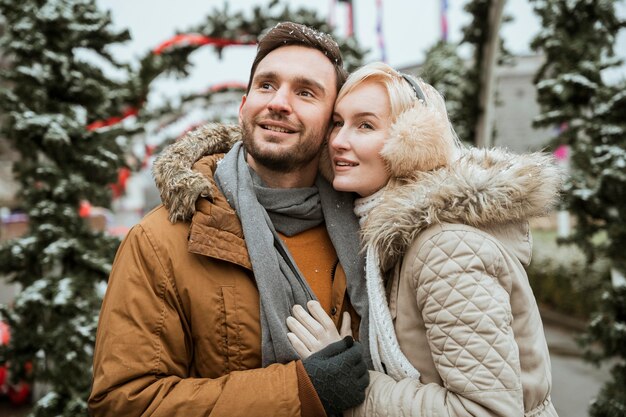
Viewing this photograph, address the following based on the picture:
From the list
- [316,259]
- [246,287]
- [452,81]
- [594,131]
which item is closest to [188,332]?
[246,287]

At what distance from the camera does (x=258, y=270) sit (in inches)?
80.4

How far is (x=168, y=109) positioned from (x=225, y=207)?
9.16 feet

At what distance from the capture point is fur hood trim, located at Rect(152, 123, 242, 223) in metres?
2.07

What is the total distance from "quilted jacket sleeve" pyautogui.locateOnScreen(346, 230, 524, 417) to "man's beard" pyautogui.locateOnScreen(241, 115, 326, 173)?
787mm

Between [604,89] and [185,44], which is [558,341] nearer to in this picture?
[604,89]

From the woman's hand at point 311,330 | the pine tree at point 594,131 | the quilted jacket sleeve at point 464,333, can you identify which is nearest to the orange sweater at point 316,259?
the woman's hand at point 311,330

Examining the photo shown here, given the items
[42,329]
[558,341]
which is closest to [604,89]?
[42,329]

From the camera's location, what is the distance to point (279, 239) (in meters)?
2.25

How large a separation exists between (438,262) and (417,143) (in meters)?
0.53

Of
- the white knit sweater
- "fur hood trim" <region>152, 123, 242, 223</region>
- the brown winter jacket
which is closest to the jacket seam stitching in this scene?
the brown winter jacket

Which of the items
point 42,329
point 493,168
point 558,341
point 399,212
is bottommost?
point 558,341

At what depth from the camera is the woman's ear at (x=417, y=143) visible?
2.12 meters

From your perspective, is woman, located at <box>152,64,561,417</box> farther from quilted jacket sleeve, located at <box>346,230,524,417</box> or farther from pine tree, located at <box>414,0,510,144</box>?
pine tree, located at <box>414,0,510,144</box>

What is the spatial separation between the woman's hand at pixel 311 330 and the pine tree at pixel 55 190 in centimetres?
180
